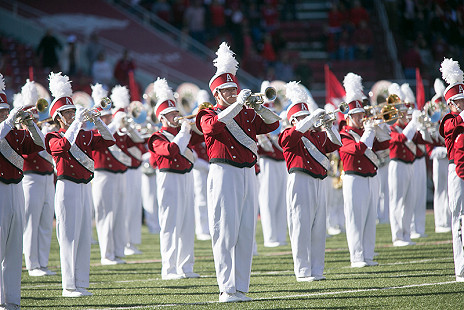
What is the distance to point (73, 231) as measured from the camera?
877 cm

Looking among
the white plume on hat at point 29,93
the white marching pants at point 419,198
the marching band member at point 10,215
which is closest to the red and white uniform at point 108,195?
the white plume on hat at point 29,93

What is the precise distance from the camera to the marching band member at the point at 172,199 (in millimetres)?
10172

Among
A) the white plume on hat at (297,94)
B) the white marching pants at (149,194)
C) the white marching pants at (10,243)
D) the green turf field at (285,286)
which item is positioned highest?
the white plume on hat at (297,94)

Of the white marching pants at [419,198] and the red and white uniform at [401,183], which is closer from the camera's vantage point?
the red and white uniform at [401,183]

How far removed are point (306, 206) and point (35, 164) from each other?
3.77 m

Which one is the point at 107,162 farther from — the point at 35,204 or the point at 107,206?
the point at 35,204

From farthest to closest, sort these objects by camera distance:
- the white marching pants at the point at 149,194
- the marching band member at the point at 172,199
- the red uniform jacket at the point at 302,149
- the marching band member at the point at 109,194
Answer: the white marching pants at the point at 149,194, the marching band member at the point at 109,194, the marching band member at the point at 172,199, the red uniform jacket at the point at 302,149

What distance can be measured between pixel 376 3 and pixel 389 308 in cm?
1950

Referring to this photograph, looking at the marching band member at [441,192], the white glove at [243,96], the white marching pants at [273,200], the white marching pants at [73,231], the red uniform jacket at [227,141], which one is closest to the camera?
the white glove at [243,96]

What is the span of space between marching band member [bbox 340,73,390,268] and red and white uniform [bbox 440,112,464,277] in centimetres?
181

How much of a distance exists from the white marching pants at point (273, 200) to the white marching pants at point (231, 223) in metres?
5.49

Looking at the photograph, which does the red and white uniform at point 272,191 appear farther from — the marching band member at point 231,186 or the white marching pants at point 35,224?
the marching band member at point 231,186

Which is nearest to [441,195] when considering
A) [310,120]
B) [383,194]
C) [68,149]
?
[383,194]

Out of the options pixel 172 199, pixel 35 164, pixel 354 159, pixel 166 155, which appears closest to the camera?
pixel 166 155
